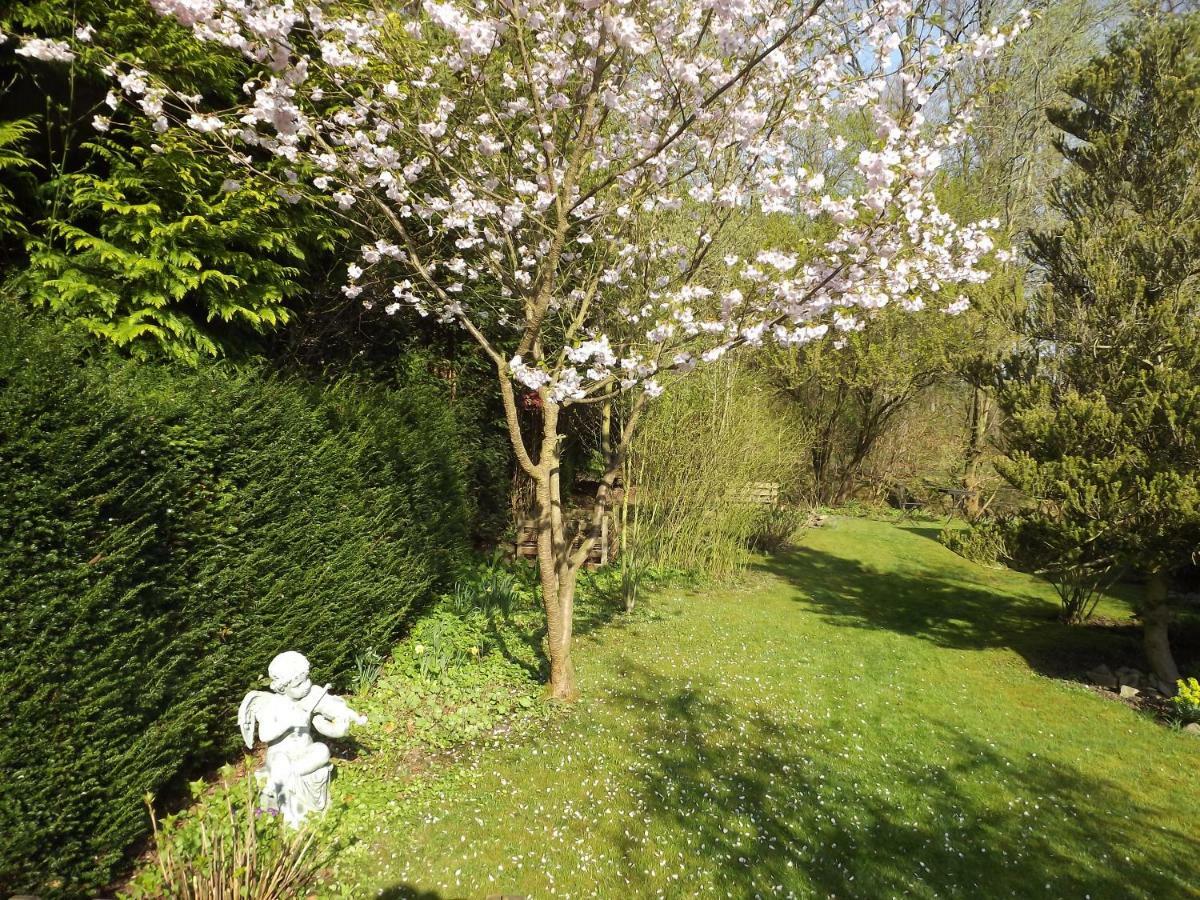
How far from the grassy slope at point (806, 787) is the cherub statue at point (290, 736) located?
41cm

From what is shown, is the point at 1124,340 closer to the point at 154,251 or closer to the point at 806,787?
the point at 806,787

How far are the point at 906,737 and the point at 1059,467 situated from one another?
3.27 meters

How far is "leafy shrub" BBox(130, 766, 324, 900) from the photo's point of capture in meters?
2.45

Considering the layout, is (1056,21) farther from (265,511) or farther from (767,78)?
(265,511)

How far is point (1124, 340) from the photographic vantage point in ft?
21.5

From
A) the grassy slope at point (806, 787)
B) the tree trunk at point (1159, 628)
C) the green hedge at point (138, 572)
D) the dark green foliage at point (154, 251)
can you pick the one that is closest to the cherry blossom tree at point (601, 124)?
the dark green foliage at point (154, 251)

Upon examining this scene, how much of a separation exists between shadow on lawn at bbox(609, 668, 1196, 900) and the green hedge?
2502 millimetres

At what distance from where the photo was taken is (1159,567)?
20.1ft

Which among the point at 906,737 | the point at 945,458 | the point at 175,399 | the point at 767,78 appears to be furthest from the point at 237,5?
the point at 945,458

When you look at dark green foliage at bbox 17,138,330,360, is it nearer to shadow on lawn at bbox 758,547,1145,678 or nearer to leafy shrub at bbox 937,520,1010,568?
leafy shrub at bbox 937,520,1010,568

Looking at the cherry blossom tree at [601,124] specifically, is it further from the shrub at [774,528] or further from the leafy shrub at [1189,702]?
the shrub at [774,528]

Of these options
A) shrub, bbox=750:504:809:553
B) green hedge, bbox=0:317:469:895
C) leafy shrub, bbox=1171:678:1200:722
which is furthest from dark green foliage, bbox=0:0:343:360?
shrub, bbox=750:504:809:553

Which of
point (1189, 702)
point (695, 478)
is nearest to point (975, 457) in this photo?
point (695, 478)

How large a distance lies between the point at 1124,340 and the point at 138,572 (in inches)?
340
